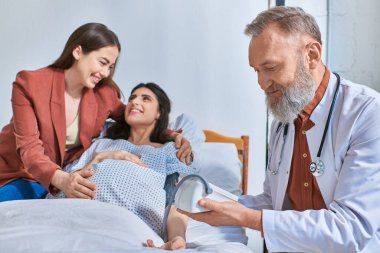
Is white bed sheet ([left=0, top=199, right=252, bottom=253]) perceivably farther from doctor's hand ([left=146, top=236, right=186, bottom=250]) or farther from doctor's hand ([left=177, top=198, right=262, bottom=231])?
doctor's hand ([left=177, top=198, right=262, bottom=231])

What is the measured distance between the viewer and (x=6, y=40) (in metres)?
3.09

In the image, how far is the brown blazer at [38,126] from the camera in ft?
6.82

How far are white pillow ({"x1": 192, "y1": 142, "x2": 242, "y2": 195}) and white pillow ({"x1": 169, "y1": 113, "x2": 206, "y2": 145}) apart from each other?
0.04 metres

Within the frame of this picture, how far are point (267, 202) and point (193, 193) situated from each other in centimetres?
49

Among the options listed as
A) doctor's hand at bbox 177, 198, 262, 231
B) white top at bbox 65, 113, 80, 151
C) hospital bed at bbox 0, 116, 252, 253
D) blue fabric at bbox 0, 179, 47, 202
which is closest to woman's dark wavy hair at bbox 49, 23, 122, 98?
white top at bbox 65, 113, 80, 151

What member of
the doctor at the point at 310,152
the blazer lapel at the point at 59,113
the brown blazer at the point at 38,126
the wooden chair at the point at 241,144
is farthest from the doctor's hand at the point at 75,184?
the wooden chair at the point at 241,144

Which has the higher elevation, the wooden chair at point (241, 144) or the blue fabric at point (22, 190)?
the blue fabric at point (22, 190)

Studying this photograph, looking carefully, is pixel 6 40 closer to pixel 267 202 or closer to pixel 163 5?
pixel 163 5

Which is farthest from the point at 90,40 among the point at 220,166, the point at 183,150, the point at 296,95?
the point at 296,95

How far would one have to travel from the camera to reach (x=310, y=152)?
1526 mm

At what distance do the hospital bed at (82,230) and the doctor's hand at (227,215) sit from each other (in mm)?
136

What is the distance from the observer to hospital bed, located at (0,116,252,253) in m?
1.32

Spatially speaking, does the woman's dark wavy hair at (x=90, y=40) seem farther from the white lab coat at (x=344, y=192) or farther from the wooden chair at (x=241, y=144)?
the white lab coat at (x=344, y=192)

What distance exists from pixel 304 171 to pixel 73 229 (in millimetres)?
716
